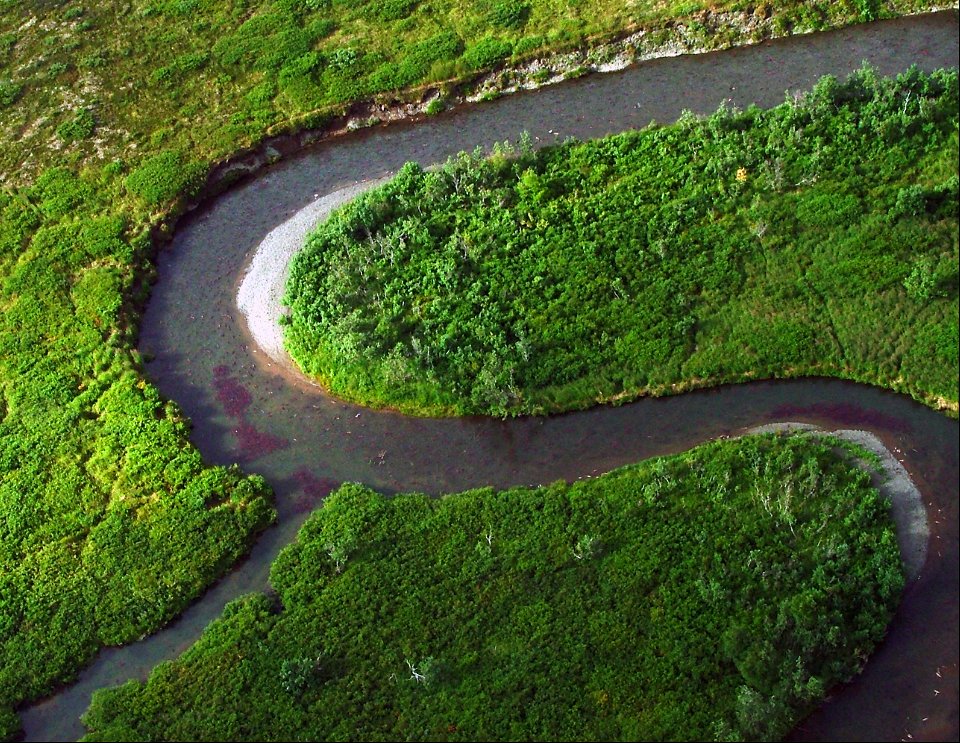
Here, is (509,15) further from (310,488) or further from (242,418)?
(310,488)

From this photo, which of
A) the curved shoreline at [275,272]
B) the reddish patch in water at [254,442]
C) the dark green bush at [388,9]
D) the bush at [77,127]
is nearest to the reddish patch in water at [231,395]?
the reddish patch in water at [254,442]

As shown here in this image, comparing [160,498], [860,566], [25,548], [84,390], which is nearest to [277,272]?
[84,390]

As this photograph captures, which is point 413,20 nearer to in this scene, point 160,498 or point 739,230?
point 739,230

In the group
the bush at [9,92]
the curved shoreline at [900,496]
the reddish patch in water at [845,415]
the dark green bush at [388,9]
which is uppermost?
the bush at [9,92]

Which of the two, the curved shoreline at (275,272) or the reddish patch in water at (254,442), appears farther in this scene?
the curved shoreline at (275,272)

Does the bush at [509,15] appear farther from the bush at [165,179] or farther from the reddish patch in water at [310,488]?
the reddish patch in water at [310,488]

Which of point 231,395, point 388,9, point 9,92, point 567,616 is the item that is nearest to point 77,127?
point 9,92

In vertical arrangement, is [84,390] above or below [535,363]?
above
